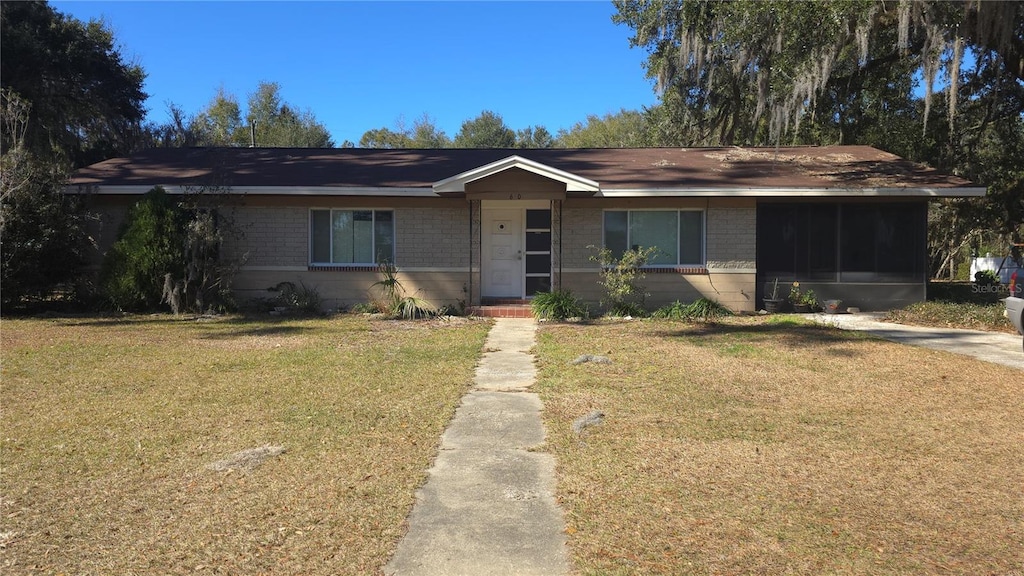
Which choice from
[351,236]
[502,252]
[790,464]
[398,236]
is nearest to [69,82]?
[351,236]

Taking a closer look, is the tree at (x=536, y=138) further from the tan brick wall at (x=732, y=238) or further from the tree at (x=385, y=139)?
the tan brick wall at (x=732, y=238)

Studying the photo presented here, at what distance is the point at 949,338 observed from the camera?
39.5 feet

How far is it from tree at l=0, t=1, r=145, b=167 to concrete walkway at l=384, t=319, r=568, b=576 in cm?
2240

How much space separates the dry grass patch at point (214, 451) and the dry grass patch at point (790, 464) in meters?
1.29

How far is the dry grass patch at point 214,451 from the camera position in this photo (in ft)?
13.0

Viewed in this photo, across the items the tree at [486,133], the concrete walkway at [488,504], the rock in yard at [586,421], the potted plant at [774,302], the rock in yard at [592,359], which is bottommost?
the concrete walkway at [488,504]

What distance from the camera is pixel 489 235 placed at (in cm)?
1602

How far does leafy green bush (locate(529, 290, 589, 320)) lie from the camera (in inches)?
564

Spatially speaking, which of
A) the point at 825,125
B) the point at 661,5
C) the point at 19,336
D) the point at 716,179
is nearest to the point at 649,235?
the point at 716,179

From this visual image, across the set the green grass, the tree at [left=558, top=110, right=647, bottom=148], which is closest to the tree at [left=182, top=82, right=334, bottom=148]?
the tree at [left=558, top=110, right=647, bottom=148]

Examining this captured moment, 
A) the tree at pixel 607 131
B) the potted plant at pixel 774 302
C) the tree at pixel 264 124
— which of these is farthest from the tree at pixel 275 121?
the potted plant at pixel 774 302

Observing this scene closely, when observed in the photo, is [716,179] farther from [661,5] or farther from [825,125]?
[825,125]

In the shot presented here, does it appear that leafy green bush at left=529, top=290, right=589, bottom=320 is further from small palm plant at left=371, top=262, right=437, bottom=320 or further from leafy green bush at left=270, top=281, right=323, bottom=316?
leafy green bush at left=270, top=281, right=323, bottom=316

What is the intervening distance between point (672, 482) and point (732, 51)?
1315 cm
